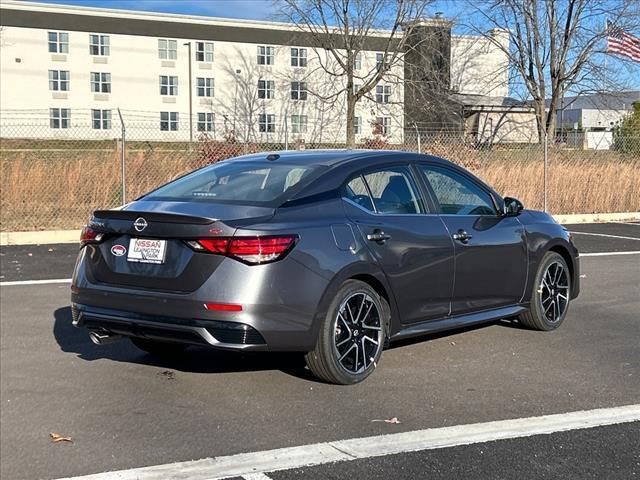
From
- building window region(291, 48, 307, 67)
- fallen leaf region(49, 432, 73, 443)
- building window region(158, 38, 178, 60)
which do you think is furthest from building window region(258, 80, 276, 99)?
fallen leaf region(49, 432, 73, 443)

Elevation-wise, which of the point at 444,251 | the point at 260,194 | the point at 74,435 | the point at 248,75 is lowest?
the point at 74,435

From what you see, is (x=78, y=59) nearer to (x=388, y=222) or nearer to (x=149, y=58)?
(x=149, y=58)

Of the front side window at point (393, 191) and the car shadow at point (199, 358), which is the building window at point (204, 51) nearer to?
the car shadow at point (199, 358)

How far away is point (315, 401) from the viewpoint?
491 cm

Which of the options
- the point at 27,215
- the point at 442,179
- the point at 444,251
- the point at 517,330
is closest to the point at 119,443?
the point at 444,251

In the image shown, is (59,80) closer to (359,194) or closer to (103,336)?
(103,336)

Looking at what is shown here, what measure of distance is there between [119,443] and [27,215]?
12.3 meters

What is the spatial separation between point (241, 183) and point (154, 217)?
2.59 ft

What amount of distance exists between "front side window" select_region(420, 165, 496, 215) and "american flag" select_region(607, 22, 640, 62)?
29673 millimetres

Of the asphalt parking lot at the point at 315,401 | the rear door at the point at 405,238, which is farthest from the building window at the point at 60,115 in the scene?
the rear door at the point at 405,238

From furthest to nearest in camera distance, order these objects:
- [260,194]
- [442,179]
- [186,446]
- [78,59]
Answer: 1. [78,59]
2. [442,179]
3. [260,194]
4. [186,446]

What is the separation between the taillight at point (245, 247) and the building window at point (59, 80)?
56133mm

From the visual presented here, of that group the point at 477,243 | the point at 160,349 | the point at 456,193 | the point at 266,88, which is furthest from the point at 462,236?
the point at 266,88

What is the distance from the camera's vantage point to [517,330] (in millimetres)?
6980
